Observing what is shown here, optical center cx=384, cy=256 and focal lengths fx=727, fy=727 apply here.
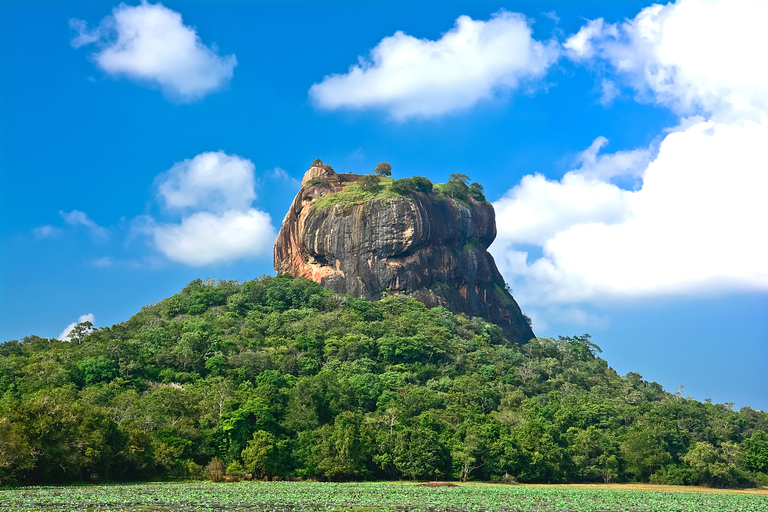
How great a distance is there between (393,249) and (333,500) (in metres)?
63.4

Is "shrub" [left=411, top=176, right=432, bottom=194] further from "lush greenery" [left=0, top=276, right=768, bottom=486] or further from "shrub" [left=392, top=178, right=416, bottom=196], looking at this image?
"lush greenery" [left=0, top=276, right=768, bottom=486]

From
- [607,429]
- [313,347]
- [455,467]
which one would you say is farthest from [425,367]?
[455,467]

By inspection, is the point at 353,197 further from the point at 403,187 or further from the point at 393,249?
the point at 393,249

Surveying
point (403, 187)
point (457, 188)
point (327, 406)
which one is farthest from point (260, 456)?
point (457, 188)

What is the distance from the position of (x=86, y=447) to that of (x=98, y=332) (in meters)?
40.2

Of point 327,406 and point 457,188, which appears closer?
point 327,406

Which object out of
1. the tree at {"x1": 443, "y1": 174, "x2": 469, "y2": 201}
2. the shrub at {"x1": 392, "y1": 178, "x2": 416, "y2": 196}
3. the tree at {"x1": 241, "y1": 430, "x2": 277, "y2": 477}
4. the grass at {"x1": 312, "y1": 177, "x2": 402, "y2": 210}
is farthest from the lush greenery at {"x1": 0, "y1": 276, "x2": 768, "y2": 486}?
the tree at {"x1": 443, "y1": 174, "x2": 469, "y2": 201}

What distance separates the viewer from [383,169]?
358 feet

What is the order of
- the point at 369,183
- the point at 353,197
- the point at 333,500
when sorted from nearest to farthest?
the point at 333,500, the point at 353,197, the point at 369,183

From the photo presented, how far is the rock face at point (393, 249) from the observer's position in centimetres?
9569

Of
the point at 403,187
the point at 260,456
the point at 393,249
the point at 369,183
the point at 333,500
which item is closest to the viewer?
the point at 333,500

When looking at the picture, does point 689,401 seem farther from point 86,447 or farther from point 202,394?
point 86,447

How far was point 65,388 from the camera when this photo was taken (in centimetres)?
5516

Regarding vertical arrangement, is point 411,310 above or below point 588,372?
above
